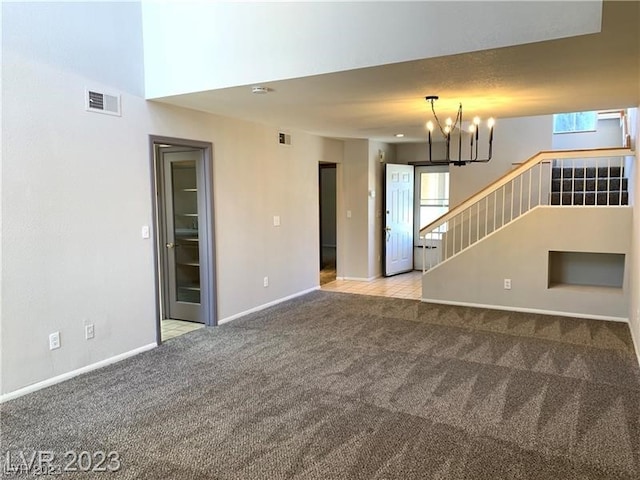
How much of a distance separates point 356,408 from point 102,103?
10.4 ft

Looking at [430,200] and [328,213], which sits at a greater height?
[430,200]

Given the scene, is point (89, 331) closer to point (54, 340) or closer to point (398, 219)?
point (54, 340)

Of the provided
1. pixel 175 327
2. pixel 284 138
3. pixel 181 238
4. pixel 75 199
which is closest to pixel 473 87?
pixel 284 138

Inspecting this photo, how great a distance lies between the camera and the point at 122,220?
410 centimetres

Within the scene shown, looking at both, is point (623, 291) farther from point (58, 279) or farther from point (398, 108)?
point (58, 279)

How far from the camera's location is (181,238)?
5492 mm

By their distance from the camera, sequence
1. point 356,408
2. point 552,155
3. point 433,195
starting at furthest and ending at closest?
1. point 433,195
2. point 552,155
3. point 356,408

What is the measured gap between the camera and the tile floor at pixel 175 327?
16.1ft

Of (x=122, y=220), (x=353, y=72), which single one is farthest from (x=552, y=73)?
(x=122, y=220)

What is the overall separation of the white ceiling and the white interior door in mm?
2575

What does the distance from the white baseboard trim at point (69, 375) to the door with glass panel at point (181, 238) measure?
41.6 inches

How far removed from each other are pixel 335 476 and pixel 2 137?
310 cm

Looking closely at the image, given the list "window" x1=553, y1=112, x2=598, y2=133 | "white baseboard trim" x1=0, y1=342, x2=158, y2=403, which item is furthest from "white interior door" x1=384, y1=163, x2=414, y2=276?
"white baseboard trim" x1=0, y1=342, x2=158, y2=403

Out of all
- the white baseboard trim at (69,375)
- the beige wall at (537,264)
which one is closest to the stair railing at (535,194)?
the beige wall at (537,264)
